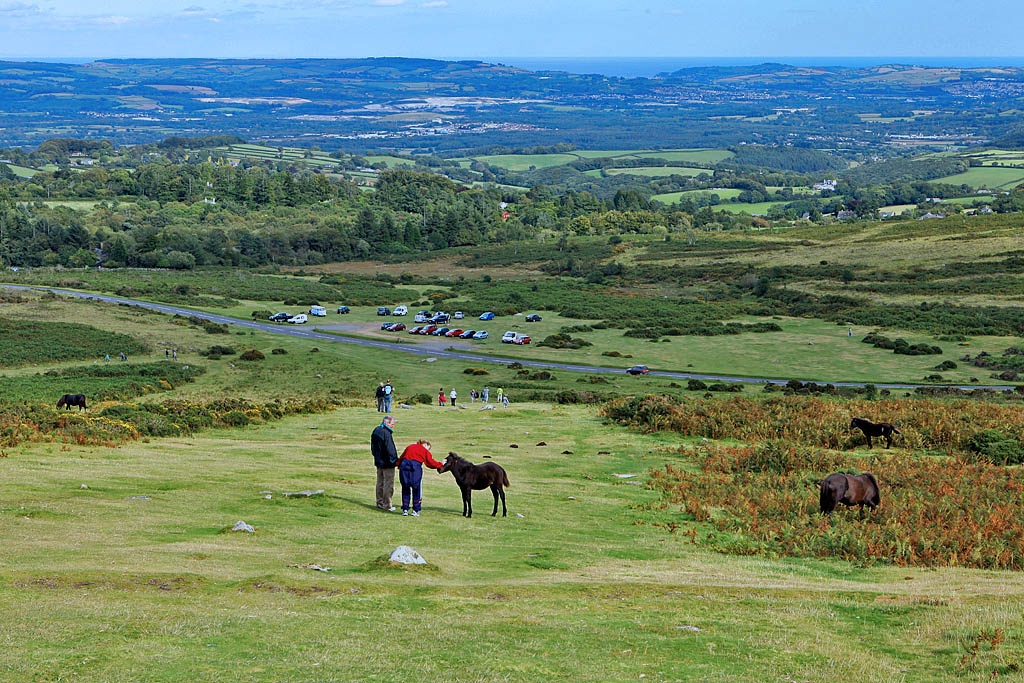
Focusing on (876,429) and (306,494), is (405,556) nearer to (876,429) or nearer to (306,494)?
(306,494)

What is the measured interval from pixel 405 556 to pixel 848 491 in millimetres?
12057

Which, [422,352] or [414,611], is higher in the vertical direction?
[414,611]

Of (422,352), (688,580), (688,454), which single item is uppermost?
(688,580)

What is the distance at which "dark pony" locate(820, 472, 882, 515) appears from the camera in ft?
77.9

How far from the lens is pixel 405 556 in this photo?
1783 cm

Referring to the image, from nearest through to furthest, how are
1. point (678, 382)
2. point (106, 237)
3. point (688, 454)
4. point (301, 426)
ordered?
point (688, 454) < point (301, 426) < point (678, 382) < point (106, 237)

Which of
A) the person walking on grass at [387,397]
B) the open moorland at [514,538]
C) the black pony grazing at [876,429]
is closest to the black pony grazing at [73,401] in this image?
the open moorland at [514,538]

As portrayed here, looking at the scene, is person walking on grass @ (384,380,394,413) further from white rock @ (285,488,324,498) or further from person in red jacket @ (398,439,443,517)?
person in red jacket @ (398,439,443,517)

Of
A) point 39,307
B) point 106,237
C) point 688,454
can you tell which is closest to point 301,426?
point 688,454

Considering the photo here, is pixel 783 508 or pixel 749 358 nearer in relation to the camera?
pixel 783 508

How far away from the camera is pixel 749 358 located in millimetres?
86500

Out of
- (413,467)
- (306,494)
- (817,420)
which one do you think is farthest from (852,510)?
(817,420)

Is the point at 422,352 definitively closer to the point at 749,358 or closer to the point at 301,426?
the point at 749,358

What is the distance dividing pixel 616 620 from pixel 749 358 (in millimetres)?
74516
